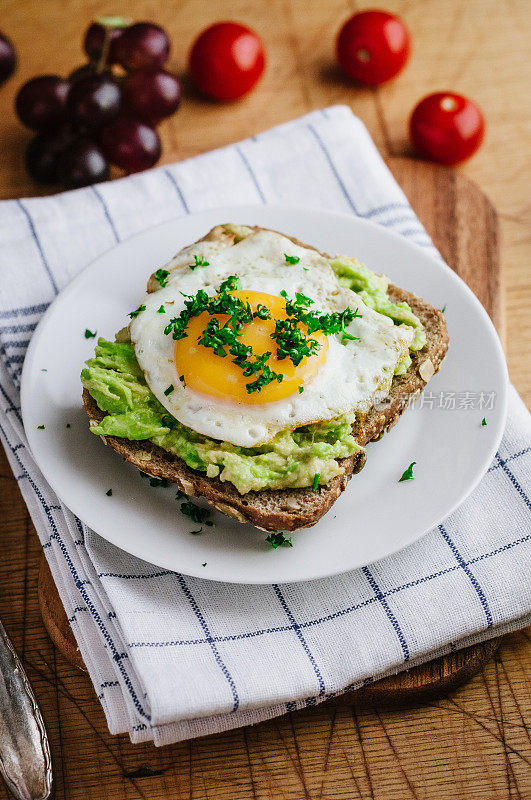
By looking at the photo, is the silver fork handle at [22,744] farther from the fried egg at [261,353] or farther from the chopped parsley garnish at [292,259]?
the chopped parsley garnish at [292,259]

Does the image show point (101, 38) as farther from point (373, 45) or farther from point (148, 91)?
point (373, 45)

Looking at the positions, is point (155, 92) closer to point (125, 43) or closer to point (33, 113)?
point (125, 43)

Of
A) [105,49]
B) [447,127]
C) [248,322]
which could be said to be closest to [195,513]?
[248,322]

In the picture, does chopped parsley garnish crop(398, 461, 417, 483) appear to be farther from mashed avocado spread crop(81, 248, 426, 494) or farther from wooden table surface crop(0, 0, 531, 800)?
wooden table surface crop(0, 0, 531, 800)

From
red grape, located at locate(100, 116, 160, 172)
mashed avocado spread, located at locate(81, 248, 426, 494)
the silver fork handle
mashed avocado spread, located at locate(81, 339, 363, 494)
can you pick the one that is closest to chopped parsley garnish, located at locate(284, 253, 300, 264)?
mashed avocado spread, located at locate(81, 248, 426, 494)

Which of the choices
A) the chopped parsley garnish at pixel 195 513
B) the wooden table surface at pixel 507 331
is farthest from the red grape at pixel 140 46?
the chopped parsley garnish at pixel 195 513

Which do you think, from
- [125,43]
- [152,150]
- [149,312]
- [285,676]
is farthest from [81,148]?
[285,676]

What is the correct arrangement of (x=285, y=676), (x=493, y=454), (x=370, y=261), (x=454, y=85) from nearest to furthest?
1. (x=285, y=676)
2. (x=493, y=454)
3. (x=370, y=261)
4. (x=454, y=85)

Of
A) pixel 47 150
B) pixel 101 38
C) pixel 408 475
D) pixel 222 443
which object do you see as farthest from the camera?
pixel 101 38
